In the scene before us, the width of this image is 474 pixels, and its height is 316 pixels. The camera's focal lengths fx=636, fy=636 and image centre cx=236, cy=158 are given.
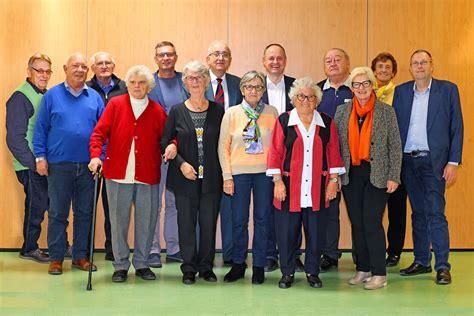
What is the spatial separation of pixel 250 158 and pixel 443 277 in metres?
1.77

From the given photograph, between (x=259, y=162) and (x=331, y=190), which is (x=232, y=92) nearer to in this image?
(x=259, y=162)

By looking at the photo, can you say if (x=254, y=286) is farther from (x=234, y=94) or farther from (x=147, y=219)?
(x=234, y=94)

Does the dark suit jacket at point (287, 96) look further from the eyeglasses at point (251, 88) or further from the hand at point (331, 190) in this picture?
the hand at point (331, 190)

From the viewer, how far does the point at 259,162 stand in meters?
4.80

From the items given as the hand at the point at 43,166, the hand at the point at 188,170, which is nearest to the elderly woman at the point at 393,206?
the hand at the point at 188,170

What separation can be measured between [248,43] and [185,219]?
2.44 meters

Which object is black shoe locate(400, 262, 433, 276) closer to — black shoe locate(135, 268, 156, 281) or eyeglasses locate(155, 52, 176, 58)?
black shoe locate(135, 268, 156, 281)

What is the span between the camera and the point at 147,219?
493cm

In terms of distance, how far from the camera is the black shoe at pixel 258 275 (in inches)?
190

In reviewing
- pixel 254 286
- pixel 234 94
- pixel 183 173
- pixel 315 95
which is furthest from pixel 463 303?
pixel 234 94

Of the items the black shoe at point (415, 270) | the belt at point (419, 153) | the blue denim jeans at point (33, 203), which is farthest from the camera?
the blue denim jeans at point (33, 203)

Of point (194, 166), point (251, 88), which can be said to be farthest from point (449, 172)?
point (194, 166)

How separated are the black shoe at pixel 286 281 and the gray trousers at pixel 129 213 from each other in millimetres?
1080

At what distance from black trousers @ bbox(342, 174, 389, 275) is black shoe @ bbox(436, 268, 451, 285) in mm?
510
